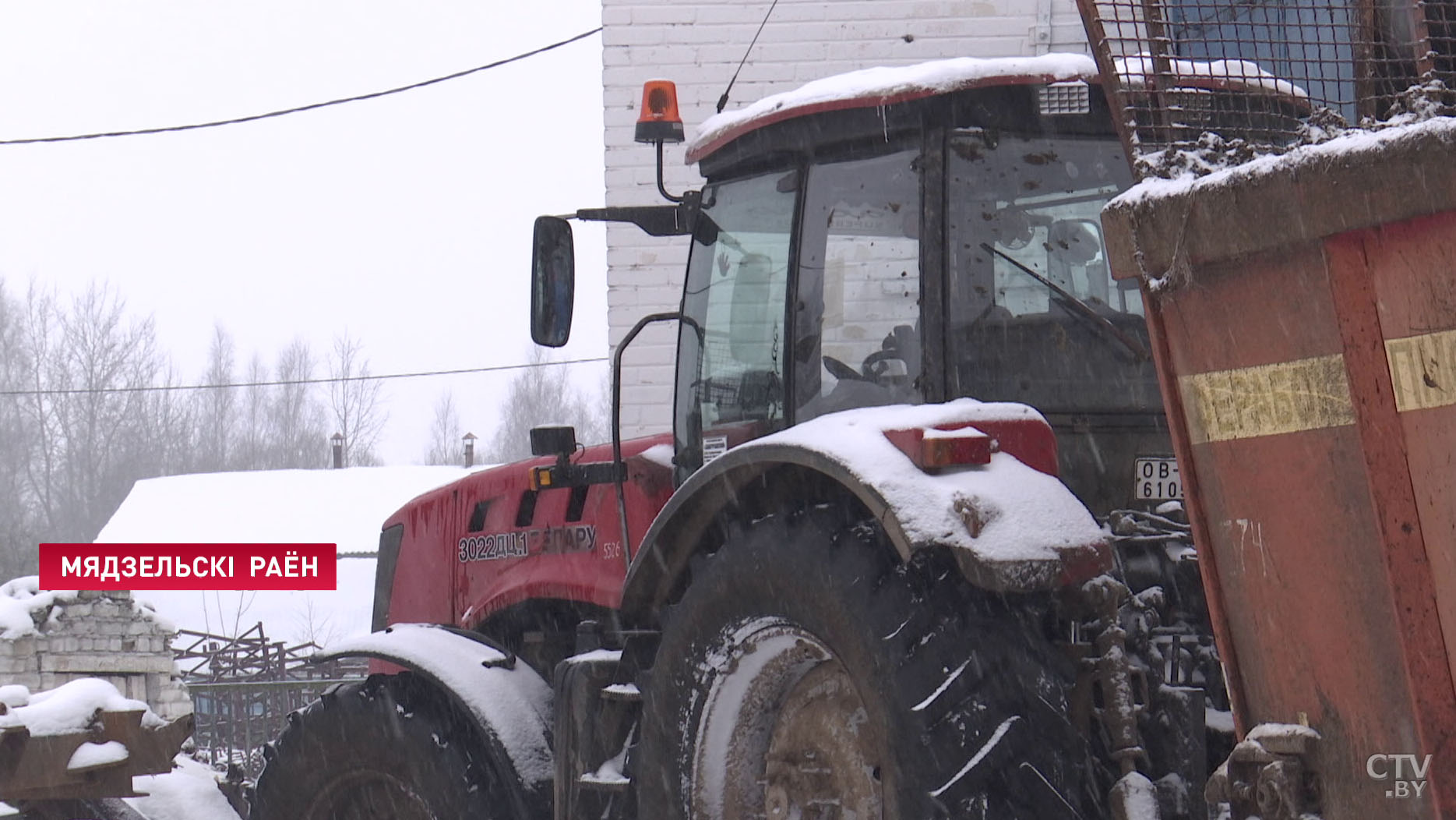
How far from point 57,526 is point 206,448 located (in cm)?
631

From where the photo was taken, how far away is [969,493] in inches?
114

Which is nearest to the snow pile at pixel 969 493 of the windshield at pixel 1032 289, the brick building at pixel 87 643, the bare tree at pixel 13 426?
the windshield at pixel 1032 289

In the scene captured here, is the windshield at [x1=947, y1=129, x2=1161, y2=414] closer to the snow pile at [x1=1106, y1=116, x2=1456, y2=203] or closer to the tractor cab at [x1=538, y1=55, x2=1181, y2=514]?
the tractor cab at [x1=538, y1=55, x2=1181, y2=514]

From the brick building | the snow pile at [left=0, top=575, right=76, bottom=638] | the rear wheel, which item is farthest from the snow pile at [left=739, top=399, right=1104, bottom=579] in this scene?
the snow pile at [left=0, top=575, right=76, bottom=638]

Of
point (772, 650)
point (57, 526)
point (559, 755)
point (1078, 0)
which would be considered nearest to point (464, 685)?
point (559, 755)

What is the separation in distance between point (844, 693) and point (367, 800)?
213cm

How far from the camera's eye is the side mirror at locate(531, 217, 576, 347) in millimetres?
4305

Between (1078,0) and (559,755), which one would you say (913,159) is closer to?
(1078,0)

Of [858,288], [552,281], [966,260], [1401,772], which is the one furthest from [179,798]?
[1401,772]

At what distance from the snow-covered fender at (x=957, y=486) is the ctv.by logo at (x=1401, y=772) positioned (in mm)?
794

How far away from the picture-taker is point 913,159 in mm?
3514
